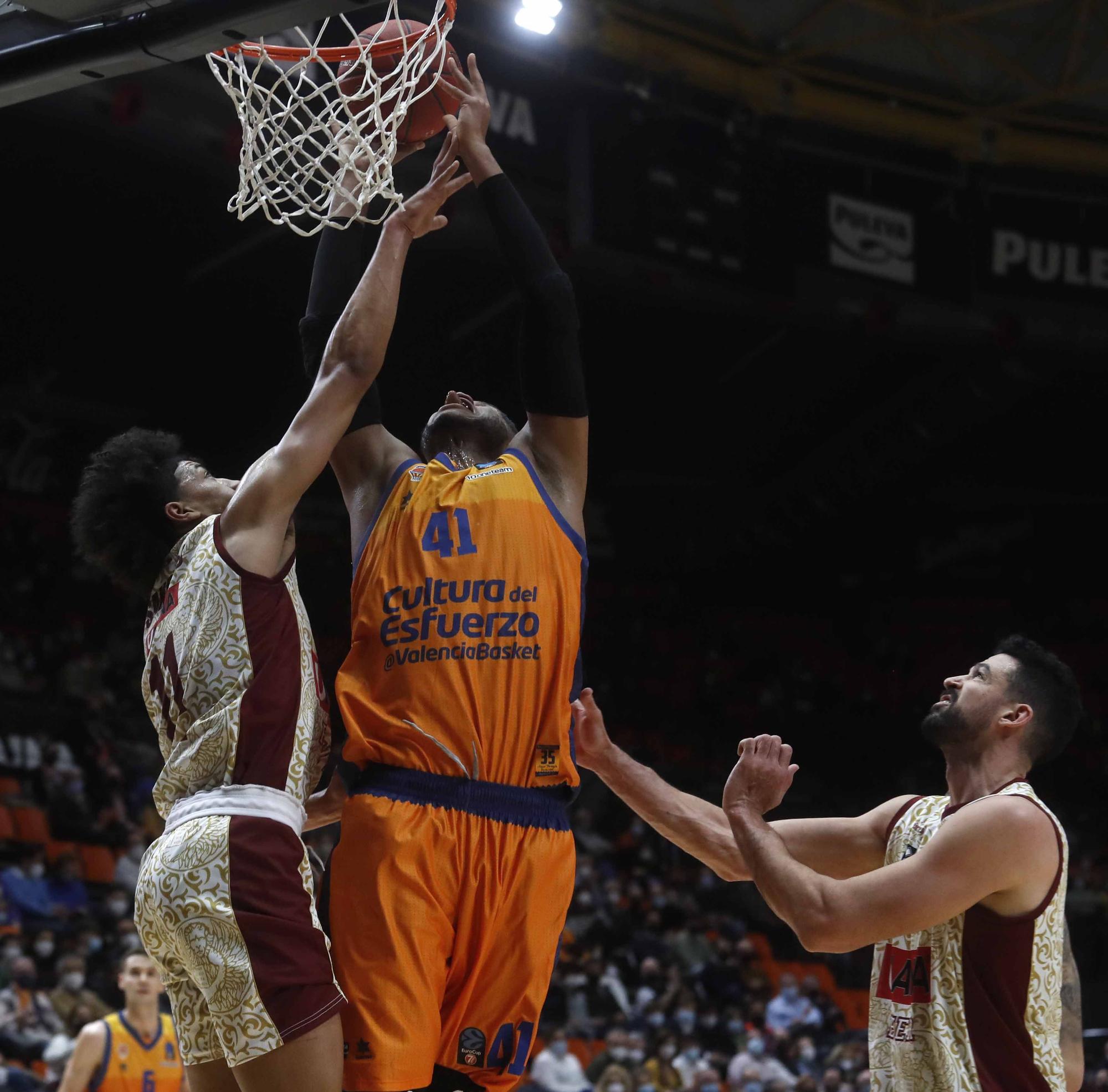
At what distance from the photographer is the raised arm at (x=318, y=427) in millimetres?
3195

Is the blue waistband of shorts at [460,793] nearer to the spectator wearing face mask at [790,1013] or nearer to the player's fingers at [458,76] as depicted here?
the player's fingers at [458,76]

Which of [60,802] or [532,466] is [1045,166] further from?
[532,466]

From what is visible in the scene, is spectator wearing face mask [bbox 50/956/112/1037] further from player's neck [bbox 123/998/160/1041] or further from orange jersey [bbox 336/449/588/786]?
orange jersey [bbox 336/449/588/786]

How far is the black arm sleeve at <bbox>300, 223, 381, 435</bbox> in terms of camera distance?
3584mm

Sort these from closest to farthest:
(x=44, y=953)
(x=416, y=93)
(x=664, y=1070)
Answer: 1. (x=416, y=93)
2. (x=44, y=953)
3. (x=664, y=1070)

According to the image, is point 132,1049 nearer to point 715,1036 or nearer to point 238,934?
point 238,934

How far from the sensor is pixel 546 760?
329 centimetres

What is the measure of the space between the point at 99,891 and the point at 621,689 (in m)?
8.50

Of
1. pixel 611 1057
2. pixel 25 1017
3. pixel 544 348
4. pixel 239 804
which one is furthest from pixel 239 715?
pixel 611 1057

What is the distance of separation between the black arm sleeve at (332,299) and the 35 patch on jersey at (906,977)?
176 cm

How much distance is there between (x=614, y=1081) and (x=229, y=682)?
25.9 ft

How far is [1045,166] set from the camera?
16.3 meters

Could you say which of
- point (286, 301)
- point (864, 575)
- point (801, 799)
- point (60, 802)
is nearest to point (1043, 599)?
point (864, 575)

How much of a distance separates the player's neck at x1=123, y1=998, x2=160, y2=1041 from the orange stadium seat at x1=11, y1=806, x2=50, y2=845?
4.80m
